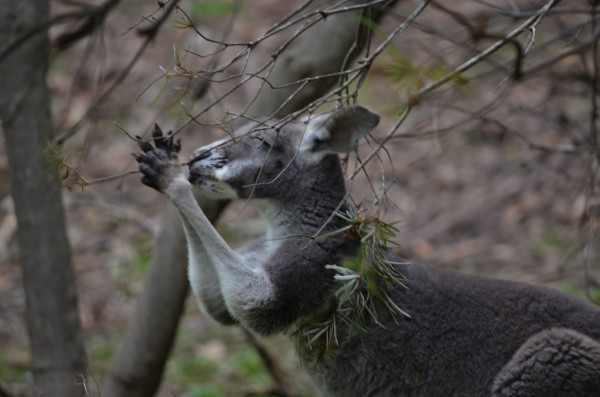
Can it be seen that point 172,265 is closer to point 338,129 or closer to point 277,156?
point 277,156

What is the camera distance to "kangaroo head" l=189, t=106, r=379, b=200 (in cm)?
425

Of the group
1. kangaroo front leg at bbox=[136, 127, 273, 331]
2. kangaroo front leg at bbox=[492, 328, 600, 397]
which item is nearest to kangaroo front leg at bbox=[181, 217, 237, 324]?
kangaroo front leg at bbox=[136, 127, 273, 331]

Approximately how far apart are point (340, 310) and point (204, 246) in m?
0.80

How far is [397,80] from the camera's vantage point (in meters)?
4.20

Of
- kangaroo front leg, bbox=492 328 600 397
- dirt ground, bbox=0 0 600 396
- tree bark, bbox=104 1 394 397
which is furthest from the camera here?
dirt ground, bbox=0 0 600 396

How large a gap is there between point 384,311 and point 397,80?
47.7 inches

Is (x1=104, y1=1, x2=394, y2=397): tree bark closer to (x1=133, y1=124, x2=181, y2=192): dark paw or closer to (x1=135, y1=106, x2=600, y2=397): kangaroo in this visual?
(x1=135, y1=106, x2=600, y2=397): kangaroo

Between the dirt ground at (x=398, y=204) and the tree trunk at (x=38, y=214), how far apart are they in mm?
1453

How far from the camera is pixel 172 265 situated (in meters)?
5.67

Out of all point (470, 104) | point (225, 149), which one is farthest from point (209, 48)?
point (225, 149)

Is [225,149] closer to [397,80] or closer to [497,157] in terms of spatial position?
[397,80]

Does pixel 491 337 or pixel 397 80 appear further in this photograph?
pixel 491 337

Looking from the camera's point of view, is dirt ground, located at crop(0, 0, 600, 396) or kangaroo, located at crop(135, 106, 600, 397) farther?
dirt ground, located at crop(0, 0, 600, 396)

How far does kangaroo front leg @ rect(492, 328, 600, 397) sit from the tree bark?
2.04 meters
